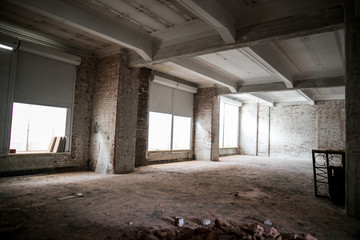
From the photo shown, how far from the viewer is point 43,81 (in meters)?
6.36

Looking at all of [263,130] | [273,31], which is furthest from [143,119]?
[263,130]

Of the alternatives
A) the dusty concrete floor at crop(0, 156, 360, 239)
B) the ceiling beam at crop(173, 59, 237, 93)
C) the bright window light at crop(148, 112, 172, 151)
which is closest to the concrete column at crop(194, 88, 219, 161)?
the ceiling beam at crop(173, 59, 237, 93)

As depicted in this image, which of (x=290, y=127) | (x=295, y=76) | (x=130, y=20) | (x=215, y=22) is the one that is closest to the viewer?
(x=215, y=22)

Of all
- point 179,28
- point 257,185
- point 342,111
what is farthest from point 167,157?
point 342,111

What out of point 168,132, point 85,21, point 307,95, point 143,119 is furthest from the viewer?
point 307,95

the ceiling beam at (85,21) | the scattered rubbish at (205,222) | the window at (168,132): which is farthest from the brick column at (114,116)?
the scattered rubbish at (205,222)

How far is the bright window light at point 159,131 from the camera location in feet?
31.1

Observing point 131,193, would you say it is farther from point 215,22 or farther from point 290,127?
point 290,127

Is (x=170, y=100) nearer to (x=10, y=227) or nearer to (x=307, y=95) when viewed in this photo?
(x=307, y=95)

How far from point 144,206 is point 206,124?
8.07 meters

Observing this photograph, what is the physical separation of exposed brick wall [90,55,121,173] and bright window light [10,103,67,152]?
0.99 m

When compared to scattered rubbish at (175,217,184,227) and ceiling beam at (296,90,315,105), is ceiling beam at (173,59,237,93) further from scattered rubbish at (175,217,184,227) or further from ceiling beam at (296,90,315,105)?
scattered rubbish at (175,217,184,227)

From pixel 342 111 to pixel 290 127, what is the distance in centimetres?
307

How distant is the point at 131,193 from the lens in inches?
185
